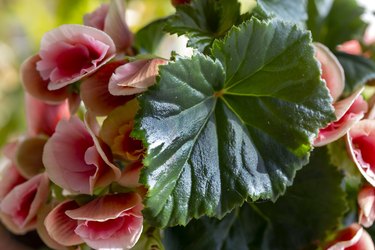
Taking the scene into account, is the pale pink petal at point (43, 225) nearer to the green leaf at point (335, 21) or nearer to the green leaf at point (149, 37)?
the green leaf at point (149, 37)

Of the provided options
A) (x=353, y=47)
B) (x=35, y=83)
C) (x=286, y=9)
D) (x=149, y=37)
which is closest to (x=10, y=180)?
(x=35, y=83)

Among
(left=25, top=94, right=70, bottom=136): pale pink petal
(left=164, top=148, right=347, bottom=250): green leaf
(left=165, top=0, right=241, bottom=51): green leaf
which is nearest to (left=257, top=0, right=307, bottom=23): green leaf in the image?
(left=165, top=0, right=241, bottom=51): green leaf

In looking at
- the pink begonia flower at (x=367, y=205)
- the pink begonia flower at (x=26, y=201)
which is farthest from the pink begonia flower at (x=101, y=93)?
the pink begonia flower at (x=367, y=205)

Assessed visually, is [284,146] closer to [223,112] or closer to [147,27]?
[223,112]

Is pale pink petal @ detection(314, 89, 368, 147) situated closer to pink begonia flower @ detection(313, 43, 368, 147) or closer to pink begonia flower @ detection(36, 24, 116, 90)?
pink begonia flower @ detection(313, 43, 368, 147)

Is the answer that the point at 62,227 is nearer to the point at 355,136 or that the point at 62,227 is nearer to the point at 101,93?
the point at 101,93
